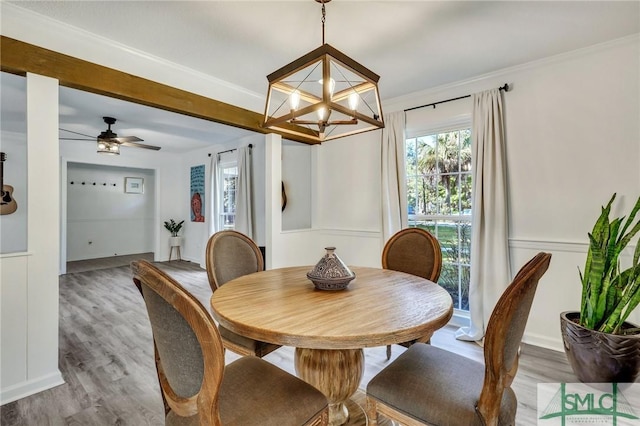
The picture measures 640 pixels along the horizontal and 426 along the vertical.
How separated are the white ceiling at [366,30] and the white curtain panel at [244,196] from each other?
2.06 m

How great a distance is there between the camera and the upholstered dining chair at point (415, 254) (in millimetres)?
2104

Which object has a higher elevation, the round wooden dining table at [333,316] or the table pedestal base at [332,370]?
the round wooden dining table at [333,316]

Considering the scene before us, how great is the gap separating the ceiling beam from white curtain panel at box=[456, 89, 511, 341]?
2088 millimetres

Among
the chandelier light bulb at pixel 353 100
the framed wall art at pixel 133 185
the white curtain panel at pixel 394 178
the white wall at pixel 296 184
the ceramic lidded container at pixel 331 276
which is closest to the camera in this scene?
the ceramic lidded container at pixel 331 276

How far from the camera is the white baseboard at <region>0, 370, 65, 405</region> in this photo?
72.7 inches

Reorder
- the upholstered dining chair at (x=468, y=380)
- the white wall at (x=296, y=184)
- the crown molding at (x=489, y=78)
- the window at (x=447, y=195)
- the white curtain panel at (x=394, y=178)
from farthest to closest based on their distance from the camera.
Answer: the white wall at (x=296, y=184), the white curtain panel at (x=394, y=178), the window at (x=447, y=195), the crown molding at (x=489, y=78), the upholstered dining chair at (x=468, y=380)

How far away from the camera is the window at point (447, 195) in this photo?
3076 millimetres

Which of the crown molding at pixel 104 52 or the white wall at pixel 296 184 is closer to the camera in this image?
the crown molding at pixel 104 52

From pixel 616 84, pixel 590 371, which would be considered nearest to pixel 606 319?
pixel 590 371

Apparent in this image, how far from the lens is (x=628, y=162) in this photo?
2.27 meters

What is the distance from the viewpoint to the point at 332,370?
5.15 ft

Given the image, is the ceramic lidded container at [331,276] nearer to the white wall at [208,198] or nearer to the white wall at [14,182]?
the white wall at [208,198]

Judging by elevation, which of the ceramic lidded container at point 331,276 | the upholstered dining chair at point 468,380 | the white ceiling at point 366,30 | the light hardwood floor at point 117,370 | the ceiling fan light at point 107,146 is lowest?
the light hardwood floor at point 117,370

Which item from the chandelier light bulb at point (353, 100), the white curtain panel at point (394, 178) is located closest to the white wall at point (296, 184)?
the white curtain panel at point (394, 178)
